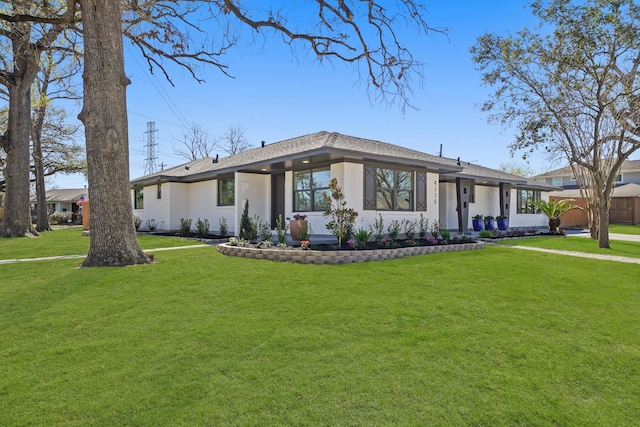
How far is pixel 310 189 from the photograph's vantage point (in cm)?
1230

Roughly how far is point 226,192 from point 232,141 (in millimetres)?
30670

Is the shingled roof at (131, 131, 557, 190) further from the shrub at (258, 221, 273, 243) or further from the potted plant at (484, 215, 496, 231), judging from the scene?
the potted plant at (484, 215, 496, 231)

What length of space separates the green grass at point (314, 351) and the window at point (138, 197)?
1505cm

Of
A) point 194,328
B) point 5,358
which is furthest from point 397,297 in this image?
point 5,358

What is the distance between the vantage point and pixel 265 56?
10617 millimetres

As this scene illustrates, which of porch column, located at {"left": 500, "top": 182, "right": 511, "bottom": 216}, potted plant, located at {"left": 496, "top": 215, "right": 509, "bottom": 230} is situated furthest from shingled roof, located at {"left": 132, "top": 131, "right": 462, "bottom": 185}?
porch column, located at {"left": 500, "top": 182, "right": 511, "bottom": 216}

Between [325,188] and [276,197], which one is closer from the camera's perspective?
[325,188]

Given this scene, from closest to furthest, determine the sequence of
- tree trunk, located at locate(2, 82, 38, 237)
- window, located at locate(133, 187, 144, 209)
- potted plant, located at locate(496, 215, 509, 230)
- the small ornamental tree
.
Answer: the small ornamental tree
tree trunk, located at locate(2, 82, 38, 237)
potted plant, located at locate(496, 215, 509, 230)
window, located at locate(133, 187, 144, 209)

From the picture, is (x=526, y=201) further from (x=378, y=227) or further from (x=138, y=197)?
(x=138, y=197)

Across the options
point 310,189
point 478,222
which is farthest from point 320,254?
point 478,222

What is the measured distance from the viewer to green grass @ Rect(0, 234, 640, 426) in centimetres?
261

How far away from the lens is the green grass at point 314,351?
2609 mm

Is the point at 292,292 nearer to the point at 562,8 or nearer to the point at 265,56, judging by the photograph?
the point at 265,56

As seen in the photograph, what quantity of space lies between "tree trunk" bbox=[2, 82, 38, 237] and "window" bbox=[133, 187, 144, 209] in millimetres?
5686
